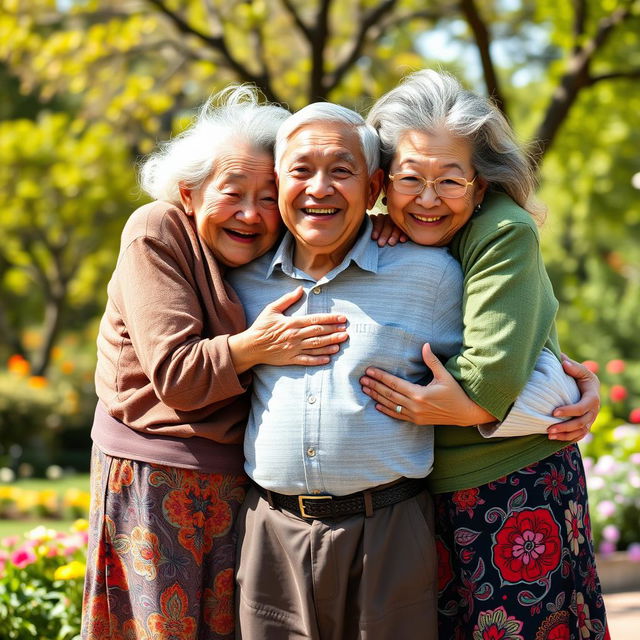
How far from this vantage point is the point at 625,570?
532 centimetres

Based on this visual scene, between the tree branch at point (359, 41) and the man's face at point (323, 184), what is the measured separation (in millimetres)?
5080

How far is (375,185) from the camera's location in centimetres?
271

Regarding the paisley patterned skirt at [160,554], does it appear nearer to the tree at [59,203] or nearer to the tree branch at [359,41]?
the tree branch at [359,41]

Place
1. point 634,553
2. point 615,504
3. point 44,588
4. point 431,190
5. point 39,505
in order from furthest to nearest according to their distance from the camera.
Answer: point 39,505
point 615,504
point 634,553
point 44,588
point 431,190

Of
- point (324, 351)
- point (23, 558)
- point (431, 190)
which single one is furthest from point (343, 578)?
point (23, 558)

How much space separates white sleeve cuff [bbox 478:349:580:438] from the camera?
8.43 ft

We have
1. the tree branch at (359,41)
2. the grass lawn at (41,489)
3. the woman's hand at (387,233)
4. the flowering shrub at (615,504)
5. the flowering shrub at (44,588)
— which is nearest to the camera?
the woman's hand at (387,233)

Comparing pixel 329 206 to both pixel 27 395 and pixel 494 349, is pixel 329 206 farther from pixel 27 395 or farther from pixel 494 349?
pixel 27 395

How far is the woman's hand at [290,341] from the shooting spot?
100 inches

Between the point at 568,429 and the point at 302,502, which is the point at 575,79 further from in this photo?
the point at 302,502

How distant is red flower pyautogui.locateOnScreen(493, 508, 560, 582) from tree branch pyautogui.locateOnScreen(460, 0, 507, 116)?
13.9ft

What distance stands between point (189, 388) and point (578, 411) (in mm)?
1144

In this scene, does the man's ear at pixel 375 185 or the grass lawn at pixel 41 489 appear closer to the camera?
the man's ear at pixel 375 185

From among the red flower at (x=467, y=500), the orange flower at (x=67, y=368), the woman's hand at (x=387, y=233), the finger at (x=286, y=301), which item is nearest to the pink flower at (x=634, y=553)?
the red flower at (x=467, y=500)
